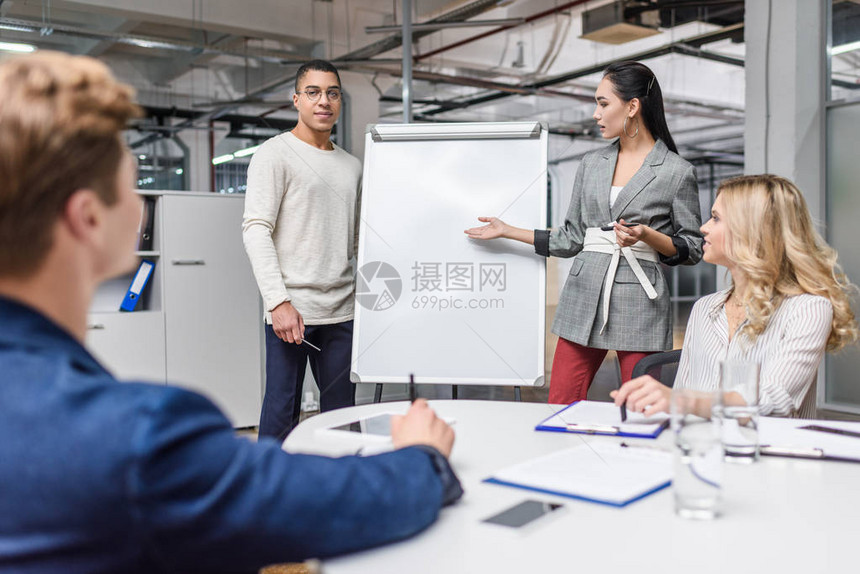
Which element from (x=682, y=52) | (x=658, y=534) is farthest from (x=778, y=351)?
(x=682, y=52)

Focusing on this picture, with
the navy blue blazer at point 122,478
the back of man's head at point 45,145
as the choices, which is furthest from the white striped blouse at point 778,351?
the back of man's head at point 45,145

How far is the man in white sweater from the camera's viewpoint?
2486mm

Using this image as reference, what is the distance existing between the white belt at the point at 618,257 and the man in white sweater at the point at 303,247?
874 mm

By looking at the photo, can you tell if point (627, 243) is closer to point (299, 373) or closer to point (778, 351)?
point (778, 351)

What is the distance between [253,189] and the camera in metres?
2.51

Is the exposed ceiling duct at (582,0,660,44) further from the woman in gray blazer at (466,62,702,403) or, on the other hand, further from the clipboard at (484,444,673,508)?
the clipboard at (484,444,673,508)

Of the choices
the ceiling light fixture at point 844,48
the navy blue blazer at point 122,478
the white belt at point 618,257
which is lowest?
the navy blue blazer at point 122,478

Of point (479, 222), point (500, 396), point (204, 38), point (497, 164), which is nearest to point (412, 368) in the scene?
point (479, 222)

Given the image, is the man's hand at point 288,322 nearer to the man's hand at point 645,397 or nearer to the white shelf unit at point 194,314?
the man's hand at point 645,397

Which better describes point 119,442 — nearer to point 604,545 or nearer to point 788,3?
point 604,545

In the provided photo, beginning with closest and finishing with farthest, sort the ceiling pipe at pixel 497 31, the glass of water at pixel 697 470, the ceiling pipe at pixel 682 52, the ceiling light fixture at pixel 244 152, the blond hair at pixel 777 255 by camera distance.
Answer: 1. the glass of water at pixel 697 470
2. the blond hair at pixel 777 255
3. the ceiling pipe at pixel 497 31
4. the ceiling pipe at pixel 682 52
5. the ceiling light fixture at pixel 244 152

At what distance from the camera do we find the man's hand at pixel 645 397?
142cm

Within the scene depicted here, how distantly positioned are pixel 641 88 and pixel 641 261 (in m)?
0.54

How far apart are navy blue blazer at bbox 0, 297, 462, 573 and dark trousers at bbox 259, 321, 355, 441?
6.14 ft
